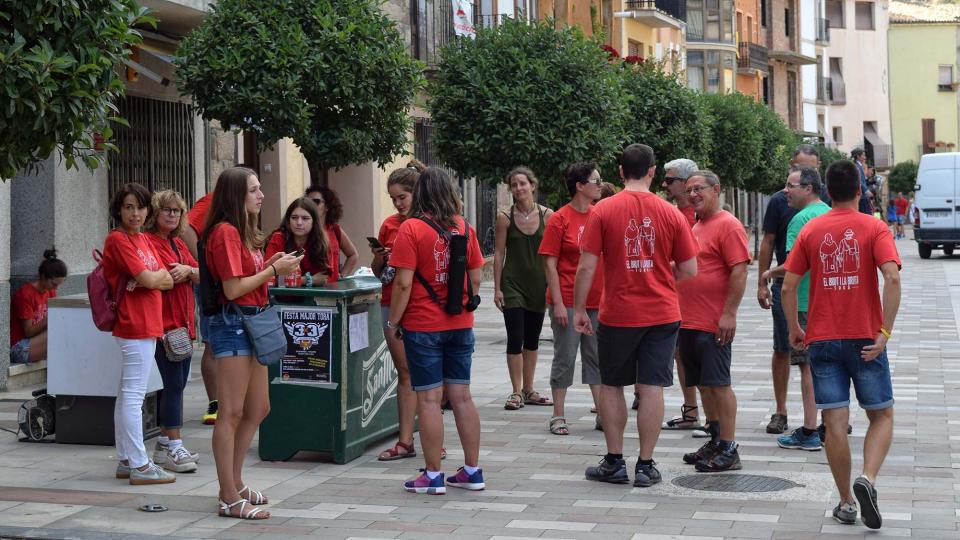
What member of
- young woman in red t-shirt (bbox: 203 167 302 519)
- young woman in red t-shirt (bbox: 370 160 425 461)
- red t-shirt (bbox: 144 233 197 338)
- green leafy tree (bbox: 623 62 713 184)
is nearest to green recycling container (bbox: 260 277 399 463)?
young woman in red t-shirt (bbox: 370 160 425 461)

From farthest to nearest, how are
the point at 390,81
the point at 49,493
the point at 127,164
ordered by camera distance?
the point at 127,164
the point at 390,81
the point at 49,493

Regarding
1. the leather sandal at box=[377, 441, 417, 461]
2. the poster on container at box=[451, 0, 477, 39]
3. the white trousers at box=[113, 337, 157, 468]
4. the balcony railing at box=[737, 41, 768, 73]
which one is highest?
the balcony railing at box=[737, 41, 768, 73]

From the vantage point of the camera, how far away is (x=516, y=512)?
725 cm

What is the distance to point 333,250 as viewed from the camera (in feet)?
32.5

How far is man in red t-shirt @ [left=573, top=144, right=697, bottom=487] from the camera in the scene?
7.83 meters

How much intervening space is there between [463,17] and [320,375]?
20160 mm

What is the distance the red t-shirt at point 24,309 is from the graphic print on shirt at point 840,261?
7.58 metres

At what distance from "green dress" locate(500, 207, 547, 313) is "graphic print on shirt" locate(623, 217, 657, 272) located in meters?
2.94

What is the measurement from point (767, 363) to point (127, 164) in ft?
22.3

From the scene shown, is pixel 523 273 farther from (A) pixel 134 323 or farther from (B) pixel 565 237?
(A) pixel 134 323

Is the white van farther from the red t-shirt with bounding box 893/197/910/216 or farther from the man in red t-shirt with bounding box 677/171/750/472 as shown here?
the man in red t-shirt with bounding box 677/171/750/472

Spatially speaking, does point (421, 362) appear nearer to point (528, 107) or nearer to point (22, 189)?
point (22, 189)

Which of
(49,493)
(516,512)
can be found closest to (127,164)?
(49,493)

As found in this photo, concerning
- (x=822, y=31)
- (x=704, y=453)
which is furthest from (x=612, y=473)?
(x=822, y=31)
